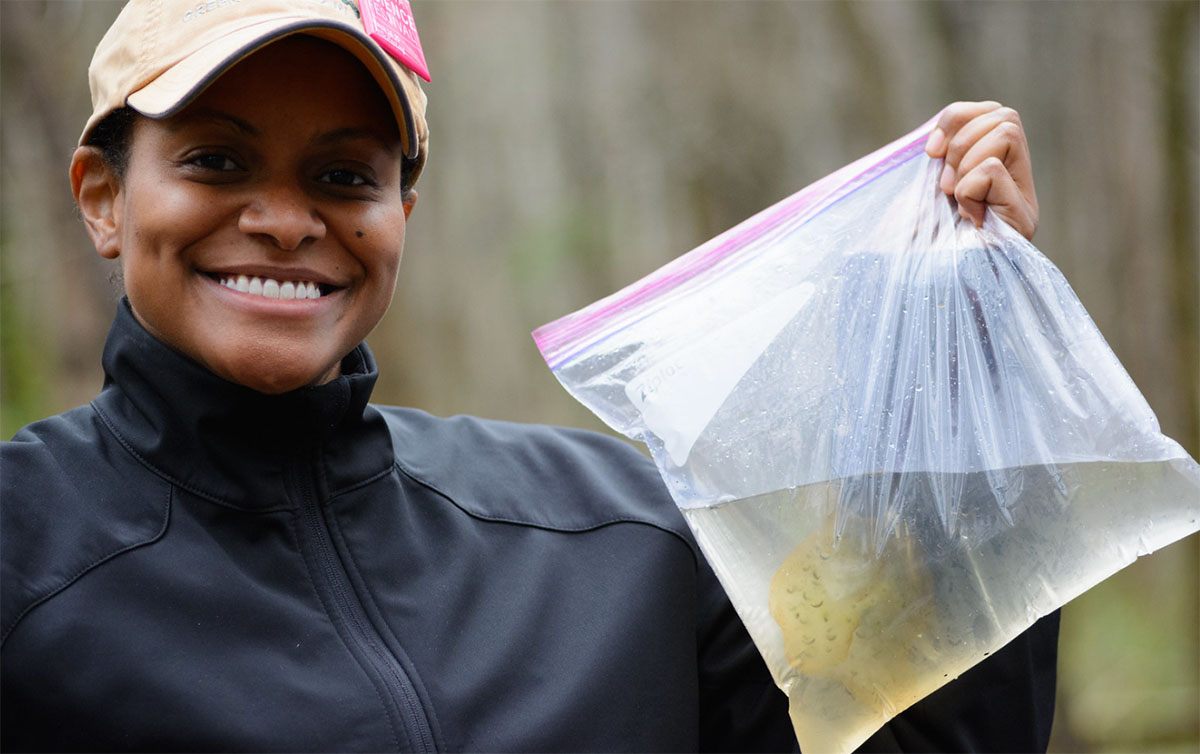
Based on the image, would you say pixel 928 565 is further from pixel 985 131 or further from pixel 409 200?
pixel 409 200

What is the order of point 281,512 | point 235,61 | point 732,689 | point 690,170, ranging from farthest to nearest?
1. point 690,170
2. point 732,689
3. point 281,512
4. point 235,61

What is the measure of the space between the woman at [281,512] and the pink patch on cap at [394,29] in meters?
0.02

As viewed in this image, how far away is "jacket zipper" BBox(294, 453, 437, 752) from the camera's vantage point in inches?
43.2

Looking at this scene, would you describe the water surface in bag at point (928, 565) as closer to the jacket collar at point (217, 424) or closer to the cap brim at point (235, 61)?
the jacket collar at point (217, 424)

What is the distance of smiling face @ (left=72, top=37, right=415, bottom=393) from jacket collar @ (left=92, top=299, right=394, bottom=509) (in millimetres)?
24

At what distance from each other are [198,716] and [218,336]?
1.21 feet

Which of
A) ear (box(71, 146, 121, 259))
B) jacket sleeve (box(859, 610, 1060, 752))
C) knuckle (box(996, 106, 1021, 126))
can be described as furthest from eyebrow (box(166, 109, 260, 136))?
jacket sleeve (box(859, 610, 1060, 752))

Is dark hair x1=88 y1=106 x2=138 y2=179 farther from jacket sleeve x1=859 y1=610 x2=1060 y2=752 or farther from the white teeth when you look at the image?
jacket sleeve x1=859 y1=610 x2=1060 y2=752

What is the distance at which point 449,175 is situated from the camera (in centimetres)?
448

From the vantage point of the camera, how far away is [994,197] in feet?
3.86

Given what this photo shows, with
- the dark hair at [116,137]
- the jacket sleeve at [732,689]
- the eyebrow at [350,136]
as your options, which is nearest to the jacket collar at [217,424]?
the dark hair at [116,137]

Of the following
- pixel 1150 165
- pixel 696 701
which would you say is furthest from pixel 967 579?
pixel 1150 165

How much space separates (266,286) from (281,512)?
0.78 ft

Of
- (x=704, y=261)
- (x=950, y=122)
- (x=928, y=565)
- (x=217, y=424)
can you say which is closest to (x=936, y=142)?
(x=950, y=122)
